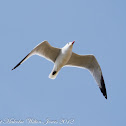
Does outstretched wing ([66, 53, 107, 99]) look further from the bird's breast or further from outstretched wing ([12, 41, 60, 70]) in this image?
outstretched wing ([12, 41, 60, 70])

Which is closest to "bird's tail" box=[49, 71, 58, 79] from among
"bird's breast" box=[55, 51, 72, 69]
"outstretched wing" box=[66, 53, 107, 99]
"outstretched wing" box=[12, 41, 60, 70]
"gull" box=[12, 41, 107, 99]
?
"gull" box=[12, 41, 107, 99]

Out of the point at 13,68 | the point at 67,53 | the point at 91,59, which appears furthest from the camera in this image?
the point at 91,59

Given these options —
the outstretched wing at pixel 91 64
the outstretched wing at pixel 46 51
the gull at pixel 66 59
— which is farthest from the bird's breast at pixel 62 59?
the outstretched wing at pixel 91 64

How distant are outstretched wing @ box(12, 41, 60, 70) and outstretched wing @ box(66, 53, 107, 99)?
0.72m

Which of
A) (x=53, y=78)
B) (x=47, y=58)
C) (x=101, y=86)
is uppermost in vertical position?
(x=47, y=58)

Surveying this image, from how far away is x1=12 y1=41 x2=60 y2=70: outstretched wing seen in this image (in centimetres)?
1005

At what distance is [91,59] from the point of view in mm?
10977

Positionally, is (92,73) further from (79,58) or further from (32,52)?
(32,52)

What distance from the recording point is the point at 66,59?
10.3 m

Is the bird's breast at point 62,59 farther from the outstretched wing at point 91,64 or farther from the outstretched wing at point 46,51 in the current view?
the outstretched wing at point 91,64

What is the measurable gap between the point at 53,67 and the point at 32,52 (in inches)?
44.3

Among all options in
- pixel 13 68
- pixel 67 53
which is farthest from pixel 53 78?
pixel 13 68

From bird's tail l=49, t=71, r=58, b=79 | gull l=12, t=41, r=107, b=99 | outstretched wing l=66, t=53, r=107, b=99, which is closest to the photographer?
gull l=12, t=41, r=107, b=99

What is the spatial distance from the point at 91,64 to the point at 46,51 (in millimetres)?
1873
